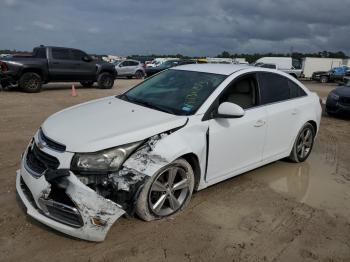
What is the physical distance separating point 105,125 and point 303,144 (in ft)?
11.7

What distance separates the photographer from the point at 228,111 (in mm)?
4000

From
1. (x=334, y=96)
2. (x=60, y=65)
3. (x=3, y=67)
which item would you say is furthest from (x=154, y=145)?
(x=60, y=65)

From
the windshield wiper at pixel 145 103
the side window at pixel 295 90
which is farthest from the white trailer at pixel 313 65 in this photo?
the windshield wiper at pixel 145 103

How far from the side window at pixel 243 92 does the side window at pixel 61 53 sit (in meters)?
12.6

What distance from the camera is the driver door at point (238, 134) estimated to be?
162 inches

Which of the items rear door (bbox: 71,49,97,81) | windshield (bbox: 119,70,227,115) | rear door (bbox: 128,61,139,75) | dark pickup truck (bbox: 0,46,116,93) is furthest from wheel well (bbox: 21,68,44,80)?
rear door (bbox: 128,61,139,75)

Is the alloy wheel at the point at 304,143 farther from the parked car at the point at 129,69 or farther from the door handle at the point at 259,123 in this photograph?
the parked car at the point at 129,69

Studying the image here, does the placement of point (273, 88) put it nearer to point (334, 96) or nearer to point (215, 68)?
point (215, 68)

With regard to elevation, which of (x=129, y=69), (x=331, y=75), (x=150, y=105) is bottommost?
(x=331, y=75)

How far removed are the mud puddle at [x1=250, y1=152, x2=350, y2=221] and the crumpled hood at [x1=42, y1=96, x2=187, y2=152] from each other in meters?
1.98

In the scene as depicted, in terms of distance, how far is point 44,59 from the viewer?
15102 millimetres

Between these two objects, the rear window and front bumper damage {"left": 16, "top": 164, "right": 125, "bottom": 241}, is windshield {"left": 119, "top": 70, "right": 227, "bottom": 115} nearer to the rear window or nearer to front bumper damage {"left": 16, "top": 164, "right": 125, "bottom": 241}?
the rear window

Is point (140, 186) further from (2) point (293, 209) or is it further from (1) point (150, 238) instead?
(2) point (293, 209)

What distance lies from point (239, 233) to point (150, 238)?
0.90 metres
